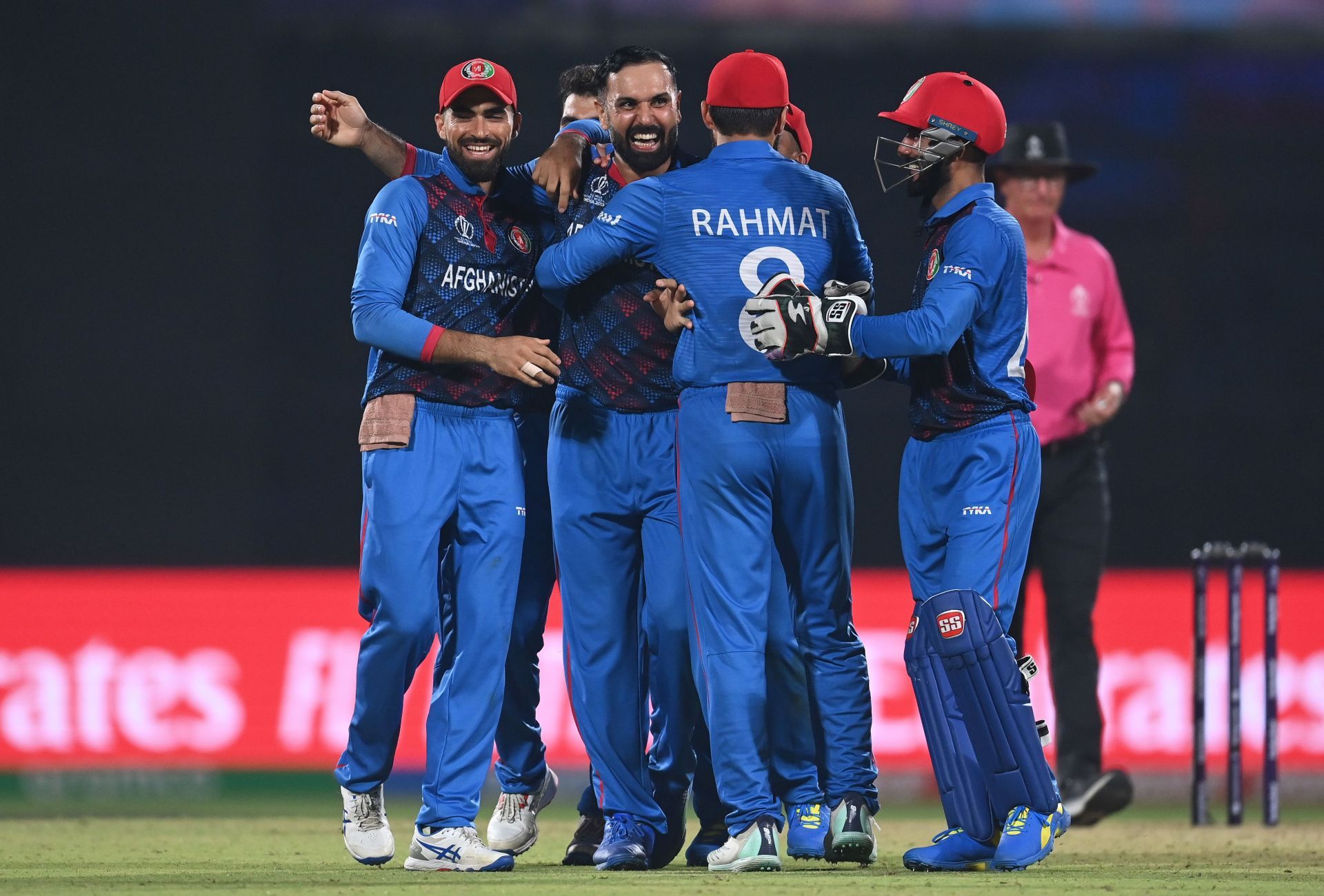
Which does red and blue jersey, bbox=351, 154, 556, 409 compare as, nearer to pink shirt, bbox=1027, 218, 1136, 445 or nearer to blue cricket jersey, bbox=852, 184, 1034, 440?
blue cricket jersey, bbox=852, 184, 1034, 440

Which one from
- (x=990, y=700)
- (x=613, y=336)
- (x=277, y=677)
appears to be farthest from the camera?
(x=277, y=677)

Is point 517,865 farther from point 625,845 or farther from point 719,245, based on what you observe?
point 719,245

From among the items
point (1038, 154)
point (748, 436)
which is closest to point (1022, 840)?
point (748, 436)

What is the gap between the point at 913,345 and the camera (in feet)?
15.3

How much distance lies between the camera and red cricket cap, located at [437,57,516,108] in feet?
16.7

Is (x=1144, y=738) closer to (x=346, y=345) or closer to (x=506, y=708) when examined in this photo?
(x=506, y=708)

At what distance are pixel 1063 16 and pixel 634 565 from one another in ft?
32.1

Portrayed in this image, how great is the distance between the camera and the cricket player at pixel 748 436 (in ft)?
15.6

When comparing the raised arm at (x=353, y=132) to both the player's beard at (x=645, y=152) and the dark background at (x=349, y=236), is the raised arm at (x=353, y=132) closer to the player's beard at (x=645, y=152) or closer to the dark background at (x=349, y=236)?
the player's beard at (x=645, y=152)

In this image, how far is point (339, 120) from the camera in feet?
17.8

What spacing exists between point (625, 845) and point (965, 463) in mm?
1353

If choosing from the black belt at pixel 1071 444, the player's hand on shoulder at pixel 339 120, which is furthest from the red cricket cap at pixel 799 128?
the black belt at pixel 1071 444

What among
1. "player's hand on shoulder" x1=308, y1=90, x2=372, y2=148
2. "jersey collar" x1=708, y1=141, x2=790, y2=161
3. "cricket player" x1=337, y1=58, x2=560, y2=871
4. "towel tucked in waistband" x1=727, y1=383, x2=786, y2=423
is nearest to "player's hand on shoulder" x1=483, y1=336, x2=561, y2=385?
"cricket player" x1=337, y1=58, x2=560, y2=871

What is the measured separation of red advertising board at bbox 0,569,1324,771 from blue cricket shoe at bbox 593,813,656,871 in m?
3.70
